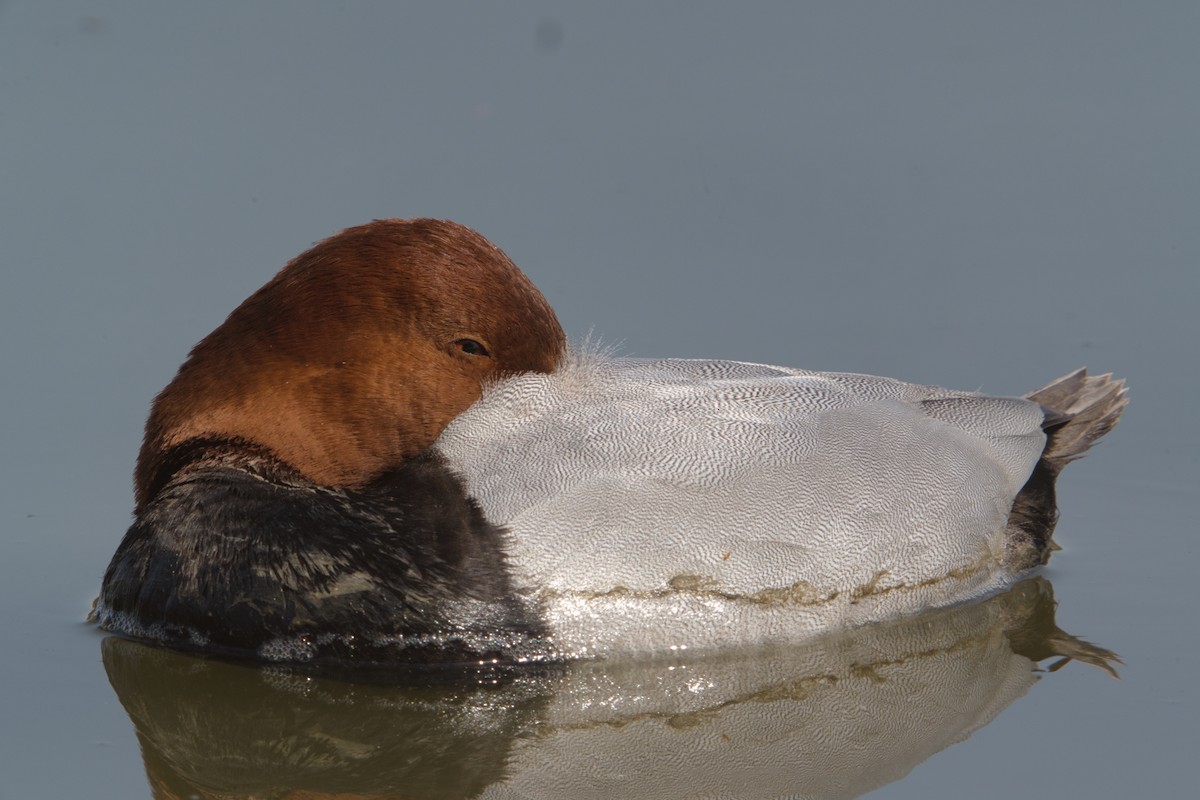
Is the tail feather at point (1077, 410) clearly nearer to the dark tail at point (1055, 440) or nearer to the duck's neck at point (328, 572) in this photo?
the dark tail at point (1055, 440)

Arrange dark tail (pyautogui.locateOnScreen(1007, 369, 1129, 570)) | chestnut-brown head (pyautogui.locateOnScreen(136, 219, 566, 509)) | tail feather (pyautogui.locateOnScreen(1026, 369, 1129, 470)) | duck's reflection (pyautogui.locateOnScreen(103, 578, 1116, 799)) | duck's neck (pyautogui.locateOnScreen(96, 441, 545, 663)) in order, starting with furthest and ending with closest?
tail feather (pyautogui.locateOnScreen(1026, 369, 1129, 470))
dark tail (pyautogui.locateOnScreen(1007, 369, 1129, 570))
chestnut-brown head (pyautogui.locateOnScreen(136, 219, 566, 509))
duck's neck (pyautogui.locateOnScreen(96, 441, 545, 663))
duck's reflection (pyautogui.locateOnScreen(103, 578, 1116, 799))

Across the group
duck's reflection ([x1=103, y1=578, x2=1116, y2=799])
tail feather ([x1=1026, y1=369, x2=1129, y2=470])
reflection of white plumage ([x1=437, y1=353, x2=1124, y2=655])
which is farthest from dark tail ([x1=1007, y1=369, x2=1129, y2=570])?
duck's reflection ([x1=103, y1=578, x2=1116, y2=799])

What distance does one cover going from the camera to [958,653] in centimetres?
582

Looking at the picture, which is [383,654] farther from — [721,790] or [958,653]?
[958,653]

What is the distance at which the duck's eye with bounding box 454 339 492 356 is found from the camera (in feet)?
18.1

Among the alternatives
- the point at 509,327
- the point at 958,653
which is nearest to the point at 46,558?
the point at 509,327

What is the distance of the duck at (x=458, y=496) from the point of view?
17.4ft

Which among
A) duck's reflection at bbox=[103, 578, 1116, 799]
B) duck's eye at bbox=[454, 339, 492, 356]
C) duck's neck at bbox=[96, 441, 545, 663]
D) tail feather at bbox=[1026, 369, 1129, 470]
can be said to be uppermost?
duck's eye at bbox=[454, 339, 492, 356]

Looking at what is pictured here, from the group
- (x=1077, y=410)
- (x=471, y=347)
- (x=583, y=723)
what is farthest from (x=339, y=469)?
(x=1077, y=410)


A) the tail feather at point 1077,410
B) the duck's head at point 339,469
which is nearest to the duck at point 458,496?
the duck's head at point 339,469

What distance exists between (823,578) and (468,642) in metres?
1.18

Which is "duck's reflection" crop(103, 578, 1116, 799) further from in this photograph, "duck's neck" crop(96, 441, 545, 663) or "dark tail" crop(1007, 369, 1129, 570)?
"dark tail" crop(1007, 369, 1129, 570)

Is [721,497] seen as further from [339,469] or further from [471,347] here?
[339,469]

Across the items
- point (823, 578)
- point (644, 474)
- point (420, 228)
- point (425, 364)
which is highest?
point (420, 228)
